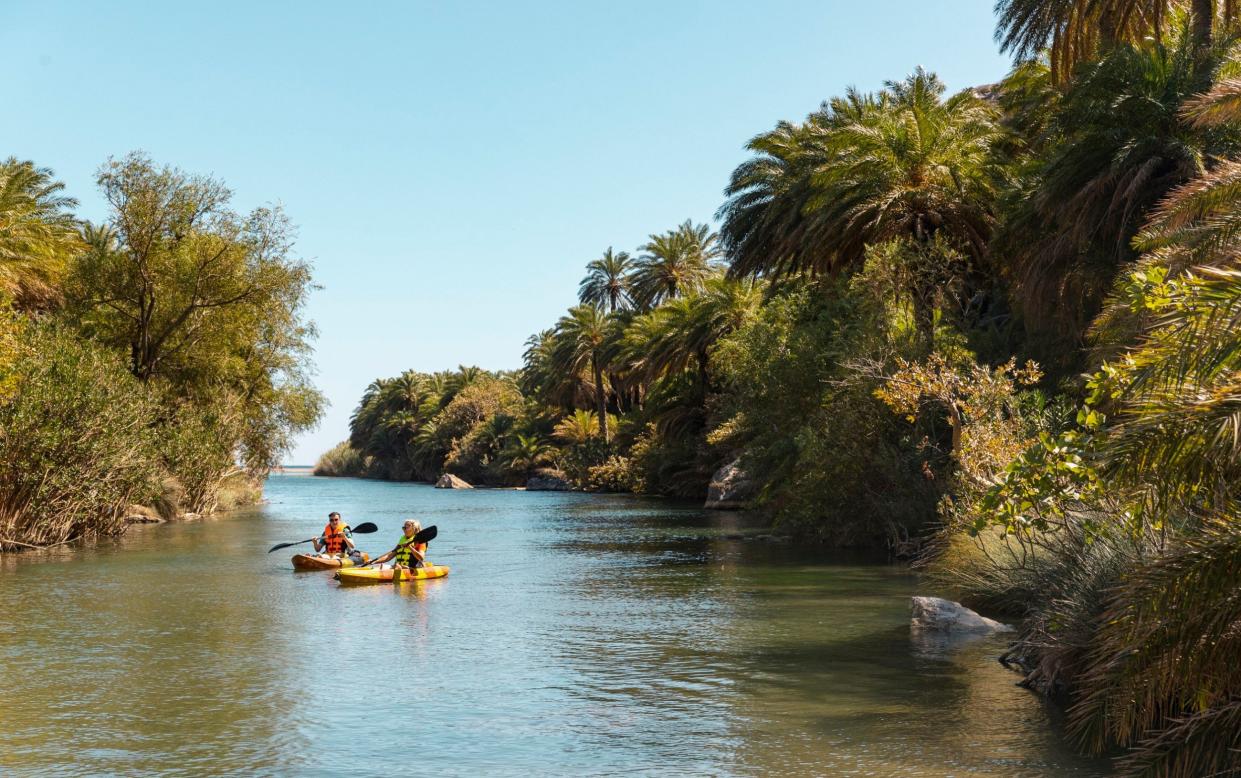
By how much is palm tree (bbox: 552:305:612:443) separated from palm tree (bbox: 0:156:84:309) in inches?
1316

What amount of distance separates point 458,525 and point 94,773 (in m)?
34.4

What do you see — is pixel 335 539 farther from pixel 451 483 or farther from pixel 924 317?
pixel 451 483

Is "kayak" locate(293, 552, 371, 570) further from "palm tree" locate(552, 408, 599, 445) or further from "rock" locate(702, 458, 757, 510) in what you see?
"palm tree" locate(552, 408, 599, 445)

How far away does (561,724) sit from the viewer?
11633 mm

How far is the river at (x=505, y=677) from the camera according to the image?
34.1ft

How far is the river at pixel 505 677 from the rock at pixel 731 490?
2270cm

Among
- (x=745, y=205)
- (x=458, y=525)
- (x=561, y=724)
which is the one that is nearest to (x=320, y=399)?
(x=458, y=525)

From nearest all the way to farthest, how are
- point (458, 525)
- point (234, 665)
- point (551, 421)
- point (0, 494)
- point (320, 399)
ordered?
point (234, 665) → point (0, 494) → point (458, 525) → point (320, 399) → point (551, 421)

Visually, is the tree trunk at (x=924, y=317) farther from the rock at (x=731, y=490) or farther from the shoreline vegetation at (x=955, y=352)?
the rock at (x=731, y=490)

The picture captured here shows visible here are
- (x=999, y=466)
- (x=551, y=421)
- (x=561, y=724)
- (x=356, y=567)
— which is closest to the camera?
(x=561, y=724)

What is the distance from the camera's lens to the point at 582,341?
74000 millimetres

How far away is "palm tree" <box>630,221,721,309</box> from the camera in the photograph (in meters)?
66.7

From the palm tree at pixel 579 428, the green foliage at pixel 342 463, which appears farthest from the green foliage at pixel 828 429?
the green foliage at pixel 342 463

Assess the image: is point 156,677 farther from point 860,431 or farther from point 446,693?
point 860,431
